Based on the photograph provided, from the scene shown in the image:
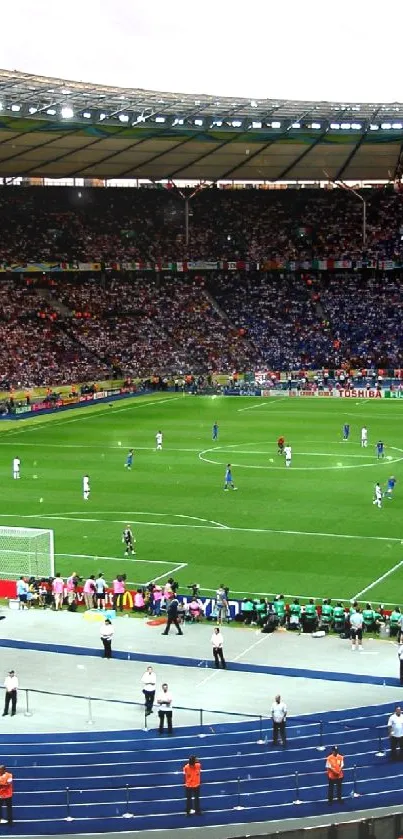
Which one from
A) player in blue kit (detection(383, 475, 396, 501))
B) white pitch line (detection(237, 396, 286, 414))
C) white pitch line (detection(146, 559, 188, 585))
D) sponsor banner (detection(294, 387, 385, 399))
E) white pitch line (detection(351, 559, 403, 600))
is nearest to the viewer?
white pitch line (detection(351, 559, 403, 600))

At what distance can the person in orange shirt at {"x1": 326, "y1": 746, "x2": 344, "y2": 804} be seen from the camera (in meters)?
20.0

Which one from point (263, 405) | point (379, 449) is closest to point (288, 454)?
point (379, 449)

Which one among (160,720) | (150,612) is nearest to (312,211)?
(150,612)

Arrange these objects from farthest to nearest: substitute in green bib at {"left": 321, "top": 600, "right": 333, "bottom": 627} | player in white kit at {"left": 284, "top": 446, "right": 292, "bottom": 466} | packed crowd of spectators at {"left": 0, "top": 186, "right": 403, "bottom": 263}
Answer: packed crowd of spectators at {"left": 0, "top": 186, "right": 403, "bottom": 263}, player in white kit at {"left": 284, "top": 446, "right": 292, "bottom": 466}, substitute in green bib at {"left": 321, "top": 600, "right": 333, "bottom": 627}

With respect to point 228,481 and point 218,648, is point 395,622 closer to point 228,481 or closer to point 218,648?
point 218,648

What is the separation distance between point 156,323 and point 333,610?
66.2m

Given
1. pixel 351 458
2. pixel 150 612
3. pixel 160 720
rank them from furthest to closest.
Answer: pixel 351 458, pixel 150 612, pixel 160 720

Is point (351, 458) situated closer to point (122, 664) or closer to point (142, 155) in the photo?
point (122, 664)

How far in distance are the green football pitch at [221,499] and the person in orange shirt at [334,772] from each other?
13094 mm

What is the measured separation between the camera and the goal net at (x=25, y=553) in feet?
116

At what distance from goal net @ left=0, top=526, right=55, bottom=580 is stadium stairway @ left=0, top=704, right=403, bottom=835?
1235 cm

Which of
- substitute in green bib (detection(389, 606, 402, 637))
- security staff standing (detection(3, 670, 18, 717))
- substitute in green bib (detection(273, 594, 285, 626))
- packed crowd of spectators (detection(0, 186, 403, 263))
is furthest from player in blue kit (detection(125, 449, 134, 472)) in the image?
packed crowd of spectators (detection(0, 186, 403, 263))

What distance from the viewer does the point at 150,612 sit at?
32781mm

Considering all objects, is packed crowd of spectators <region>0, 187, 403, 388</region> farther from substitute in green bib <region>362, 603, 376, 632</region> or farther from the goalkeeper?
substitute in green bib <region>362, 603, 376, 632</region>
